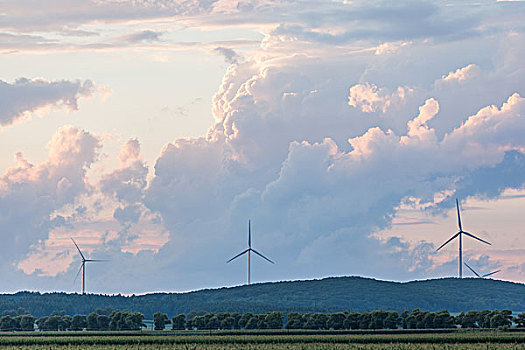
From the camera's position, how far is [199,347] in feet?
458

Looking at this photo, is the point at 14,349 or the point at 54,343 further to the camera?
the point at 54,343

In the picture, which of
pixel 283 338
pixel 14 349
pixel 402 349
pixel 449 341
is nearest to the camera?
pixel 402 349

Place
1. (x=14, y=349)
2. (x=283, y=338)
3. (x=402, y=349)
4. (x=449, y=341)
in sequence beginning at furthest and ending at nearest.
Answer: (x=283, y=338) → (x=449, y=341) → (x=14, y=349) → (x=402, y=349)

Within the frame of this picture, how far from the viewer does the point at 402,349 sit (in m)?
126

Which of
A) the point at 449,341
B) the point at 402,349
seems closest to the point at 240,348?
the point at 402,349

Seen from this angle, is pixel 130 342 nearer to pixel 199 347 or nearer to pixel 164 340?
pixel 164 340

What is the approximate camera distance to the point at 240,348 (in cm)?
12975

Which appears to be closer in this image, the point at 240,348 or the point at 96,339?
the point at 240,348

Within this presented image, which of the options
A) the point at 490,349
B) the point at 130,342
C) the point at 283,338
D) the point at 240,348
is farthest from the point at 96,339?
the point at 490,349

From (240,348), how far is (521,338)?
5073cm

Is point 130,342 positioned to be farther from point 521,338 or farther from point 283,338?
point 521,338

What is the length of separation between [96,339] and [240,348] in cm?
4926

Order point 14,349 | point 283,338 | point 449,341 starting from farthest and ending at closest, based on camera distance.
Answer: point 283,338 → point 449,341 → point 14,349

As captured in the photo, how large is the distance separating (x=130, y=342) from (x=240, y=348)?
4162 centimetres
